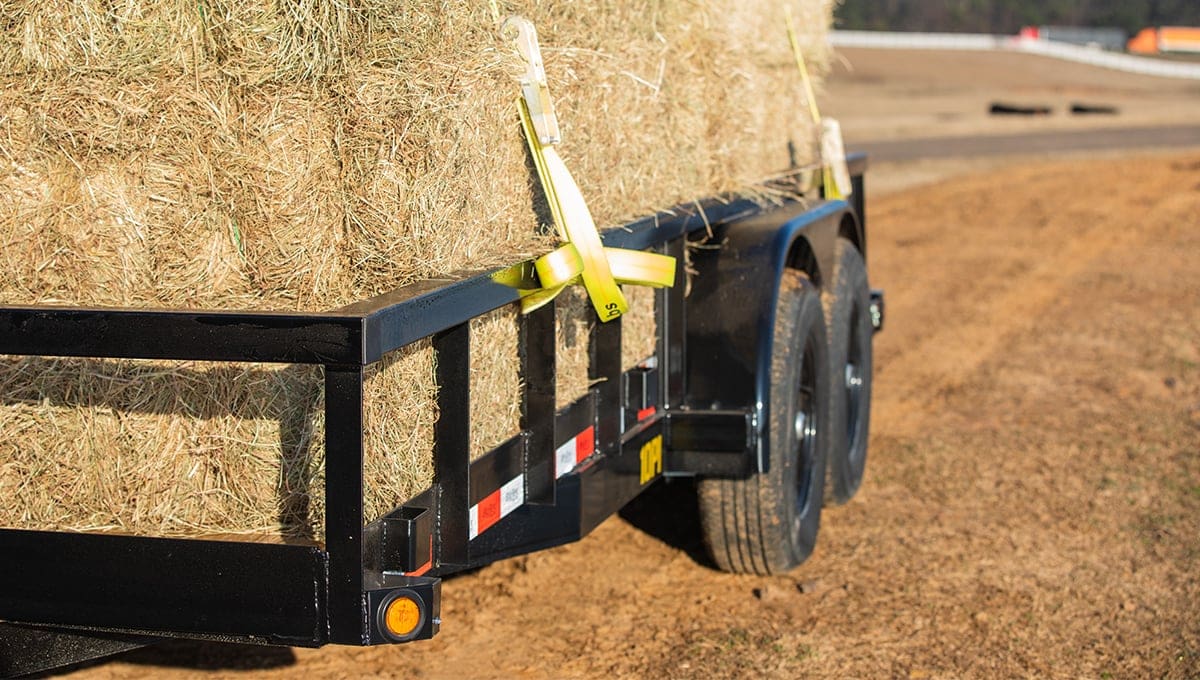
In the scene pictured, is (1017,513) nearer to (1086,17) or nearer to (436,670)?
(436,670)

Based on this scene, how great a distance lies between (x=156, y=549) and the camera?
10.1 feet

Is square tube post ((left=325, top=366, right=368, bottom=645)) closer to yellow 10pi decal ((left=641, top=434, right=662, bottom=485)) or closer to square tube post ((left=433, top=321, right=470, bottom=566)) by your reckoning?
square tube post ((left=433, top=321, right=470, bottom=566))

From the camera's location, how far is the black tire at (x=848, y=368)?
5852 mm

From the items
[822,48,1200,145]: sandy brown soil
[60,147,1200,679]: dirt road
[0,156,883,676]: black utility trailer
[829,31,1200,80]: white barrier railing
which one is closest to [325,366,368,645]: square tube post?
[0,156,883,676]: black utility trailer

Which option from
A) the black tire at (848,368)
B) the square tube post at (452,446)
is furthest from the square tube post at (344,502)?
the black tire at (848,368)

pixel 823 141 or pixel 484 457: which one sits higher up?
pixel 823 141

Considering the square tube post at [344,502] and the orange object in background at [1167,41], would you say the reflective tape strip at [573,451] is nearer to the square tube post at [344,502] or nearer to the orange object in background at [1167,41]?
the square tube post at [344,502]

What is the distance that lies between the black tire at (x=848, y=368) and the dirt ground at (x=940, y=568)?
7.9 inches

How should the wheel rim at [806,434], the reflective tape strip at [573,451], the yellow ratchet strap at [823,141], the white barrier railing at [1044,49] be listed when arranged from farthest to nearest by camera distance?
the white barrier railing at [1044,49] → the yellow ratchet strap at [823,141] → the wheel rim at [806,434] → the reflective tape strip at [573,451]

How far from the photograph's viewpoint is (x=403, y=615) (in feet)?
10.2

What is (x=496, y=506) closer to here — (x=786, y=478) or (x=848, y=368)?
(x=786, y=478)

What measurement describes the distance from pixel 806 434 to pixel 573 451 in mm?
1699

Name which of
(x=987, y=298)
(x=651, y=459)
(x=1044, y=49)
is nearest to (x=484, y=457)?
(x=651, y=459)

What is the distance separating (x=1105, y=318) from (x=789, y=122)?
5.38 meters
